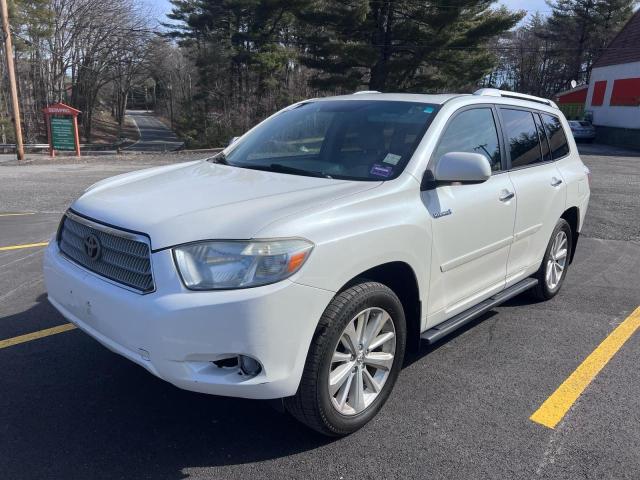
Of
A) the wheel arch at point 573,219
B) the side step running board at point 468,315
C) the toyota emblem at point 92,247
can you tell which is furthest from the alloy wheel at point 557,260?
the toyota emblem at point 92,247

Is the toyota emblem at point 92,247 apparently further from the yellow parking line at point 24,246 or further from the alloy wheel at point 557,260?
the yellow parking line at point 24,246

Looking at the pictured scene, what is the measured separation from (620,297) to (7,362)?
17.6ft

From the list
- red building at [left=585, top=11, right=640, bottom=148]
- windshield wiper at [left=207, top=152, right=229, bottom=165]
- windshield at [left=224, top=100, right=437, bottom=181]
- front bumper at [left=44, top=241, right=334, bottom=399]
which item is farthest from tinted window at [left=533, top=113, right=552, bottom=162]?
red building at [left=585, top=11, right=640, bottom=148]

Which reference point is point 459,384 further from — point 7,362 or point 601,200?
point 601,200

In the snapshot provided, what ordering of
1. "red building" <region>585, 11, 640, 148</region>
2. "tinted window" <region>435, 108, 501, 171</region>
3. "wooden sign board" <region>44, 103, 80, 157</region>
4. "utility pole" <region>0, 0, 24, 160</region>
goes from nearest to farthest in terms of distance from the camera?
"tinted window" <region>435, 108, 501, 171</region> < "utility pole" <region>0, 0, 24, 160</region> < "wooden sign board" <region>44, 103, 80, 157</region> < "red building" <region>585, 11, 640, 148</region>

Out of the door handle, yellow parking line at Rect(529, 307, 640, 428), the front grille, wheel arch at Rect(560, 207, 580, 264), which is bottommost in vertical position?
yellow parking line at Rect(529, 307, 640, 428)

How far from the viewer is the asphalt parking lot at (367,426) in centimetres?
273

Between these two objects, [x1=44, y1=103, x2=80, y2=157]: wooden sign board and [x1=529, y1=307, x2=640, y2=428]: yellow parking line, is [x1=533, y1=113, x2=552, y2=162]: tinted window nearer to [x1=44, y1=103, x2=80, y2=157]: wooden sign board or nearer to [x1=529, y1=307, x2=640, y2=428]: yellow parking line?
[x1=529, y1=307, x2=640, y2=428]: yellow parking line

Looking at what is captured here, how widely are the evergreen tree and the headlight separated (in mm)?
27856

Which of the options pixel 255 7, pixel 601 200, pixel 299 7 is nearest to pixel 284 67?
pixel 255 7

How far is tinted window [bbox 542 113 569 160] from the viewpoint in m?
4.88

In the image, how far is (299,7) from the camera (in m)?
32.1

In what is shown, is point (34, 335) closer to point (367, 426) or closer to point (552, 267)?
point (367, 426)

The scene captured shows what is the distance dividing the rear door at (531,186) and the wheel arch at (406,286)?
1.25m
